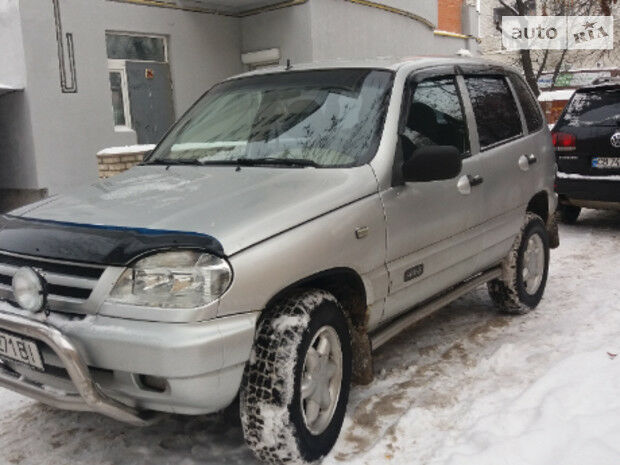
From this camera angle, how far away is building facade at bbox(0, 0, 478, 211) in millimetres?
10656

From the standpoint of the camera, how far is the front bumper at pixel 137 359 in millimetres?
2477

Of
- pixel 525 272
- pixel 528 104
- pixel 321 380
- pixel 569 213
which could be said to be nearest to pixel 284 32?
pixel 569 213

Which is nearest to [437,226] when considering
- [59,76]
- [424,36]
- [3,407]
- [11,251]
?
[11,251]

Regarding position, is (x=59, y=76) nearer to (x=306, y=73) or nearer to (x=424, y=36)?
(x=306, y=73)

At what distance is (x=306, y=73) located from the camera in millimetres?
3973

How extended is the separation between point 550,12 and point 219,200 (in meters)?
30.8

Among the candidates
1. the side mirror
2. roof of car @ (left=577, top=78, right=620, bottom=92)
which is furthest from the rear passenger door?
roof of car @ (left=577, top=78, right=620, bottom=92)

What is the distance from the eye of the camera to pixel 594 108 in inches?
304

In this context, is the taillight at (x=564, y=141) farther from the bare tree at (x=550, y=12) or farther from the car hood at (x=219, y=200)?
the bare tree at (x=550, y=12)

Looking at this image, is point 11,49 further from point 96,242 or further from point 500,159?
point 96,242

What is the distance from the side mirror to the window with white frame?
9553 millimetres

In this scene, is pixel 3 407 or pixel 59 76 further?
pixel 59 76

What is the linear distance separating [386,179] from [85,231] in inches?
58.0

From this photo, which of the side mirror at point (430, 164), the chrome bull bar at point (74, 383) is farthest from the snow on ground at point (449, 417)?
the side mirror at point (430, 164)
